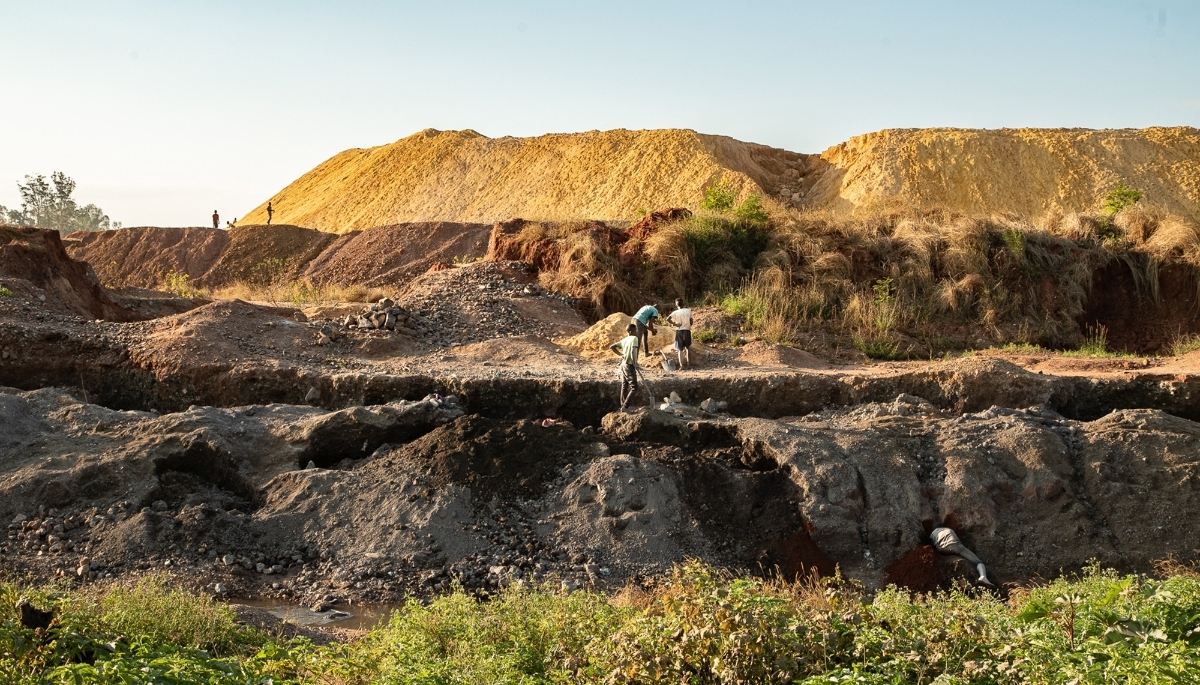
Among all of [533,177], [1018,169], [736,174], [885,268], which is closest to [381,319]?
[885,268]

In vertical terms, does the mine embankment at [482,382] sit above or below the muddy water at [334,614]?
above

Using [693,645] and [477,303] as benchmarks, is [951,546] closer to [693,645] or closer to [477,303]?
[693,645]

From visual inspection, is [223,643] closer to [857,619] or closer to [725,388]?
[857,619]

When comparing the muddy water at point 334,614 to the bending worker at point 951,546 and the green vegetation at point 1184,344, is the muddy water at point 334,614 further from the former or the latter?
the green vegetation at point 1184,344

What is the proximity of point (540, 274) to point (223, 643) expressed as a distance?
493 inches

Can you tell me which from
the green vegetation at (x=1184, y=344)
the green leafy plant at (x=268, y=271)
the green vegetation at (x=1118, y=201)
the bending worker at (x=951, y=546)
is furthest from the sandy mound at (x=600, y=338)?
the green leafy plant at (x=268, y=271)

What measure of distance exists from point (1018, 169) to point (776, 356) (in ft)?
69.7

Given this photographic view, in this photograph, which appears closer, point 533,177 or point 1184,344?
point 1184,344

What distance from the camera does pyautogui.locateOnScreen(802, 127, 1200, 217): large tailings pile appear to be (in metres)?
30.9

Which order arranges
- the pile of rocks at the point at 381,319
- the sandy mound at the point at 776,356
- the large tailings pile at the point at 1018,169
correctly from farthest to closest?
the large tailings pile at the point at 1018,169 < the pile of rocks at the point at 381,319 < the sandy mound at the point at 776,356

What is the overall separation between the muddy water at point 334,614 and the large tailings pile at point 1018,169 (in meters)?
24.9

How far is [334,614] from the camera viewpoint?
791cm

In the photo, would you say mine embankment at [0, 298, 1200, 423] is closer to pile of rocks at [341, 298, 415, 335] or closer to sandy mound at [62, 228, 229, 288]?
pile of rocks at [341, 298, 415, 335]

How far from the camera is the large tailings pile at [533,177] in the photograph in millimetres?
34000
